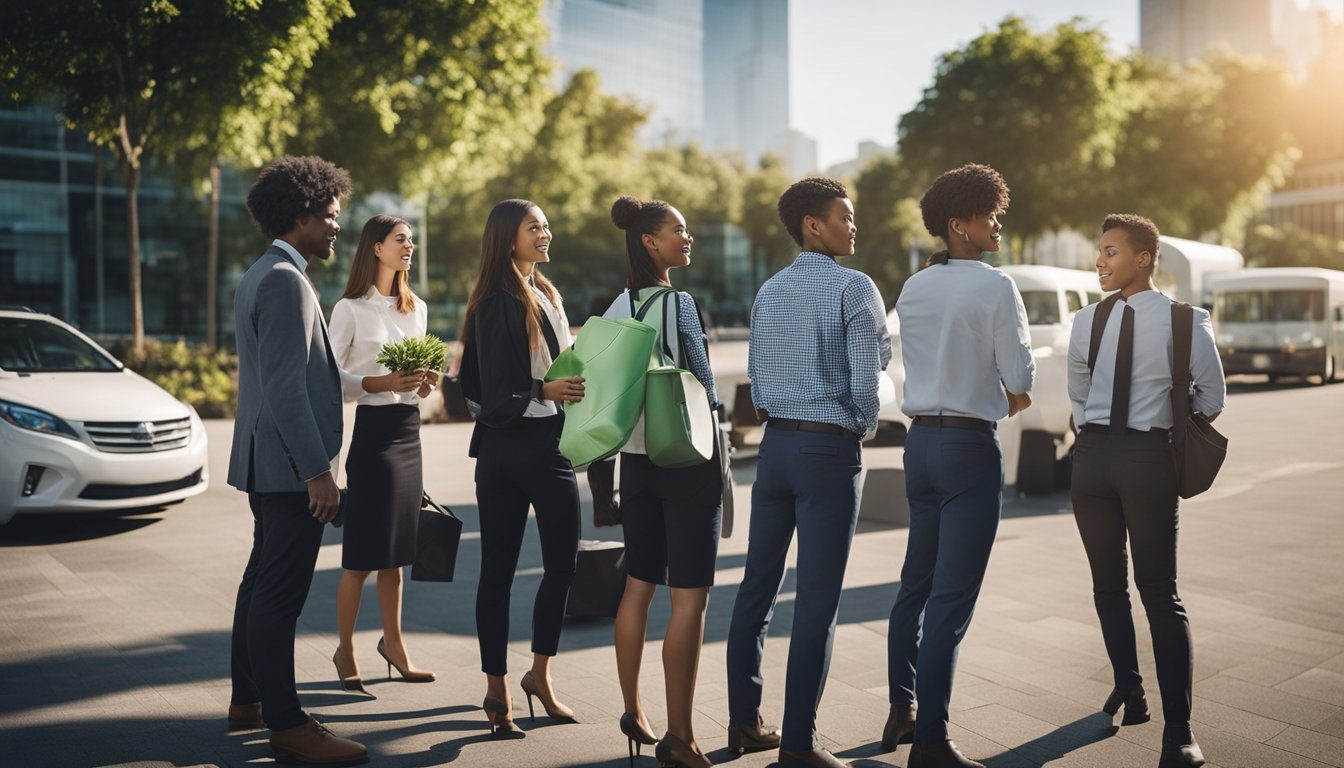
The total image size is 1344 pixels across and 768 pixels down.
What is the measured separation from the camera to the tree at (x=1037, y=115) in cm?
3559

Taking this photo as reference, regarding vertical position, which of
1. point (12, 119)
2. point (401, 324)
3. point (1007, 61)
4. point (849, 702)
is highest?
point (1007, 61)

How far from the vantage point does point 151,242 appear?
31406 millimetres

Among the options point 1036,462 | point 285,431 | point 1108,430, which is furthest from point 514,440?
point 1036,462

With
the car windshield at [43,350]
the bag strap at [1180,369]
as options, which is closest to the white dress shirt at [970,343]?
the bag strap at [1180,369]

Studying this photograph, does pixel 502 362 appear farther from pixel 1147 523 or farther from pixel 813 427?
pixel 1147 523

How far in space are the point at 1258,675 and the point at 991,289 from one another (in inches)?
102

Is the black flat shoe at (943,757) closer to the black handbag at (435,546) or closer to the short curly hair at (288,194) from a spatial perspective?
the black handbag at (435,546)

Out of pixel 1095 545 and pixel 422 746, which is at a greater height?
pixel 1095 545

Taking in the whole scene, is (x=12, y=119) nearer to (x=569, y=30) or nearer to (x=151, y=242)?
(x=151, y=242)

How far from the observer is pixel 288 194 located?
4227 mm

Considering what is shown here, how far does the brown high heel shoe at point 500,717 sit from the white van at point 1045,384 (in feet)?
19.1

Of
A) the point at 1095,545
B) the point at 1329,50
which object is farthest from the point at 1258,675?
the point at 1329,50

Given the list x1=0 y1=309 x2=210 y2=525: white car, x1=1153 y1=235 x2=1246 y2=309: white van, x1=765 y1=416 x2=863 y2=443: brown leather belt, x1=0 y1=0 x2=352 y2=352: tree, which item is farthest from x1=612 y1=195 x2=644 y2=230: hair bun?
x1=1153 y1=235 x2=1246 y2=309: white van

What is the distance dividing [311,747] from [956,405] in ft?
8.13
